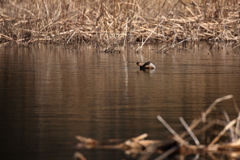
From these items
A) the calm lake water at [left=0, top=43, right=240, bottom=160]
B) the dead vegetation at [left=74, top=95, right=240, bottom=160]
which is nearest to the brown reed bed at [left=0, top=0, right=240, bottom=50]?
the calm lake water at [left=0, top=43, right=240, bottom=160]

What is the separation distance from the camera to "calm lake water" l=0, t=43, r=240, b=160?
418cm

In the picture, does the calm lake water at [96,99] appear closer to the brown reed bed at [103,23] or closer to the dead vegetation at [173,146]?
the dead vegetation at [173,146]

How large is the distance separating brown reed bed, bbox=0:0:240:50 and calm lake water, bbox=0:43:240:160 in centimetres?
486

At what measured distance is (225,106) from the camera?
18.0ft

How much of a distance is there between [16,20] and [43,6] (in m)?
0.84

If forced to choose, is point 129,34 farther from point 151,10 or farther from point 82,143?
point 82,143

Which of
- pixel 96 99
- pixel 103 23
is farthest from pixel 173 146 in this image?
pixel 103 23

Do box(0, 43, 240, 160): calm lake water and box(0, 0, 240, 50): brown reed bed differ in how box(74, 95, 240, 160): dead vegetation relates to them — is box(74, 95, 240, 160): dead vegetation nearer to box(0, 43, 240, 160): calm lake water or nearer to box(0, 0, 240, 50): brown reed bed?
box(0, 43, 240, 160): calm lake water

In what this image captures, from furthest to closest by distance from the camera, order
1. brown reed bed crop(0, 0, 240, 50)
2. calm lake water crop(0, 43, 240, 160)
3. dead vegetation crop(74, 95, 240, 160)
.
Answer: brown reed bed crop(0, 0, 240, 50) < calm lake water crop(0, 43, 240, 160) < dead vegetation crop(74, 95, 240, 160)

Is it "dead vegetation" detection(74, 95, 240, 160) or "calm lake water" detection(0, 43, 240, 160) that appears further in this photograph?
"calm lake water" detection(0, 43, 240, 160)

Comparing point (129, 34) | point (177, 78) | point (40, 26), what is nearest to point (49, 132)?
point (177, 78)

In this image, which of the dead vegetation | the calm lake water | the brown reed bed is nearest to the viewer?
the dead vegetation

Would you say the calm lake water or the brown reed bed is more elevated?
the brown reed bed

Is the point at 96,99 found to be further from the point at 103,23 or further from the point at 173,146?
the point at 103,23
